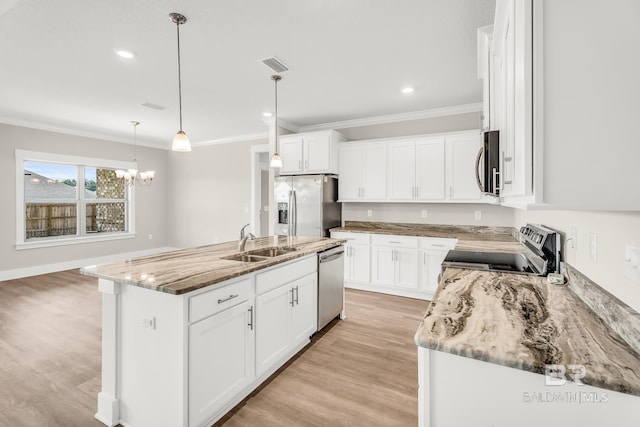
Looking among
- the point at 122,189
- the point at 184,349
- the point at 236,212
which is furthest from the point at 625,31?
the point at 122,189

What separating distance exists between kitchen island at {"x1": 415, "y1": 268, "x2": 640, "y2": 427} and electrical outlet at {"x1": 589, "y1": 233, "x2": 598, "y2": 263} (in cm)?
25

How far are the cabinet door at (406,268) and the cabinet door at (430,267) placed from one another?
0.08m

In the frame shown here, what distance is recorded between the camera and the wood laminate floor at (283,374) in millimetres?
1928

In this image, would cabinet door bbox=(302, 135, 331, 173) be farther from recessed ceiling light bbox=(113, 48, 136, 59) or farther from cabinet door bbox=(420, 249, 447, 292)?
recessed ceiling light bbox=(113, 48, 136, 59)

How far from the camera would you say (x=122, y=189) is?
684 cm

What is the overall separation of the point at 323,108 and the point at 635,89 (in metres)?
4.00

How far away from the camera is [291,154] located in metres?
5.05

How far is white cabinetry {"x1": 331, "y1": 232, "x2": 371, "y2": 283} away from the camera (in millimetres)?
4504

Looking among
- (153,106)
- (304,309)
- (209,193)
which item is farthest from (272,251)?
(209,193)

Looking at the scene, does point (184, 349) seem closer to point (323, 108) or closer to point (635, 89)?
point (635, 89)

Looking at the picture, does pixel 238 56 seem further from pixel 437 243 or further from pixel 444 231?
pixel 444 231

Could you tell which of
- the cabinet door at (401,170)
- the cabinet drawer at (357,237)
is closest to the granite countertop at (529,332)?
the cabinet drawer at (357,237)

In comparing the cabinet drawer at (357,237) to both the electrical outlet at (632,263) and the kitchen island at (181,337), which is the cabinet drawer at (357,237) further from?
the electrical outlet at (632,263)
